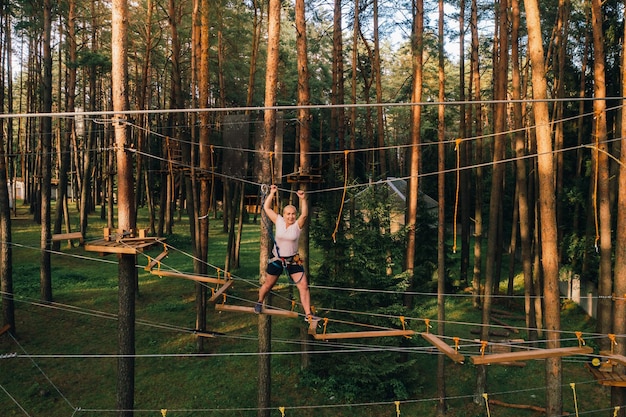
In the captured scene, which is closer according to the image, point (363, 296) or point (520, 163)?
point (520, 163)

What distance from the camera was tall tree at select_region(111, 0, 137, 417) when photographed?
744cm

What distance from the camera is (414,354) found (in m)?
13.1

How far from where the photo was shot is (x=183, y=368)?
524 inches

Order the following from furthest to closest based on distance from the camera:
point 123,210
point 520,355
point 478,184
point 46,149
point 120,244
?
point 478,184 → point 46,149 → point 123,210 → point 120,244 → point 520,355

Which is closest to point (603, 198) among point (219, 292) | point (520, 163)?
point (520, 163)

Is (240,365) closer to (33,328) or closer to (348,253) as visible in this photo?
(348,253)

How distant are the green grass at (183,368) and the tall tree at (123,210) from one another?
94.6 inches

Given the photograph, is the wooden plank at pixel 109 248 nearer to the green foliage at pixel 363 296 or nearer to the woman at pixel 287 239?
the woman at pixel 287 239

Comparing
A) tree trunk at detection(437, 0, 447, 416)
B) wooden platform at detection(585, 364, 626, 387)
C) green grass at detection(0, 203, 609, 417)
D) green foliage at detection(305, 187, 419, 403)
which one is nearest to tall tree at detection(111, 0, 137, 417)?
green grass at detection(0, 203, 609, 417)

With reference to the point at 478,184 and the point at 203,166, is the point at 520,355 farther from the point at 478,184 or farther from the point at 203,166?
the point at 478,184

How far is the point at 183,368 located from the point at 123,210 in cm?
737

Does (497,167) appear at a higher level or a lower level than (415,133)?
lower

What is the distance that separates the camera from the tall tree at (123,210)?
7.44 m

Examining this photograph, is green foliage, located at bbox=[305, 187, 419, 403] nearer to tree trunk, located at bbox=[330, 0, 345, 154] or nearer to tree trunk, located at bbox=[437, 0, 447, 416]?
tree trunk, located at bbox=[437, 0, 447, 416]
